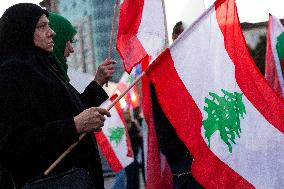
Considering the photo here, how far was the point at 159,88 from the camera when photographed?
3941mm

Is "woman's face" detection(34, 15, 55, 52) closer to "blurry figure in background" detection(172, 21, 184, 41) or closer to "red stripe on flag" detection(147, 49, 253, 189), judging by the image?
"red stripe on flag" detection(147, 49, 253, 189)

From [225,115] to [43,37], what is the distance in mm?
1321

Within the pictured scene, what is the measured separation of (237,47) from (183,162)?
0.96m

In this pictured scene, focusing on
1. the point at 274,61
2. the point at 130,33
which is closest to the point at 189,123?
the point at 130,33

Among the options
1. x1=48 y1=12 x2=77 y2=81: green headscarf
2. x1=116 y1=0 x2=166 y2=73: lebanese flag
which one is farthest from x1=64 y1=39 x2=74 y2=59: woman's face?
x1=116 y1=0 x2=166 y2=73: lebanese flag

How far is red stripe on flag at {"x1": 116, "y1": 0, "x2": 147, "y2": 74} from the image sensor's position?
14.7 feet

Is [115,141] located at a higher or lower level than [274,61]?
lower

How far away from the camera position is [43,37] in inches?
118

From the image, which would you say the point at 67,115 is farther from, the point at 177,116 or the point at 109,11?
the point at 109,11

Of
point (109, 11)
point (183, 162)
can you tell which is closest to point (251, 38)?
point (109, 11)

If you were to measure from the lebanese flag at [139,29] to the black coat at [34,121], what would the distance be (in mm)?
1650

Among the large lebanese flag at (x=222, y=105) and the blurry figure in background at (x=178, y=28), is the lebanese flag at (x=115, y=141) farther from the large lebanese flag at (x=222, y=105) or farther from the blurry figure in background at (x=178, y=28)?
the large lebanese flag at (x=222, y=105)

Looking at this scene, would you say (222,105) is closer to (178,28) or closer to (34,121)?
(178,28)

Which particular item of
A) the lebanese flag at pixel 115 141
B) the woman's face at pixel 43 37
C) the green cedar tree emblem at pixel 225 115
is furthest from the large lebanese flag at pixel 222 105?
the lebanese flag at pixel 115 141
